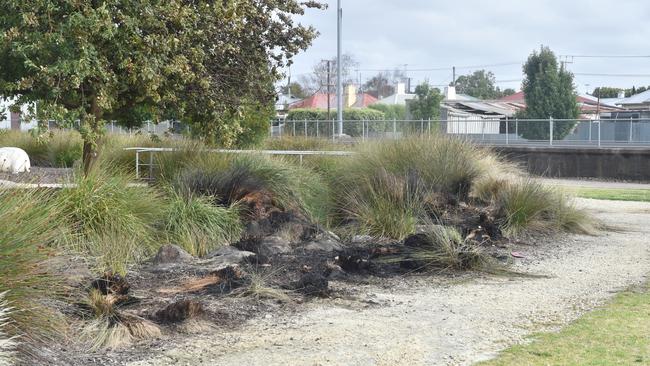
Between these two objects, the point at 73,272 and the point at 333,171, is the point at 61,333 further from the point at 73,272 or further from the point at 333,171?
the point at 333,171

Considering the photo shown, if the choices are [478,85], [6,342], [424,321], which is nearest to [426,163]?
[424,321]

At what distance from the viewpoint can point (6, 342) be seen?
5.38 meters

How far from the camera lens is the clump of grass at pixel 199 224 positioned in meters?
10.6

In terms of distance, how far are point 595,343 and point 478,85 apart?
123885 mm

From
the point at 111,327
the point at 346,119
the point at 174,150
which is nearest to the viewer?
the point at 111,327

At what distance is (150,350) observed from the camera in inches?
253

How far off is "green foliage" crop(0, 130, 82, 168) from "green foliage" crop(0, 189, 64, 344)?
16.1 meters

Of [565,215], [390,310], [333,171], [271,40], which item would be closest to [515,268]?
[390,310]

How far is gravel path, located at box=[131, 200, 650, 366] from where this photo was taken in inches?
252

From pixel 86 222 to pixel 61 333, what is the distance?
3260 mm

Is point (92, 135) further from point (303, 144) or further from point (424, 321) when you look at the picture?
point (303, 144)

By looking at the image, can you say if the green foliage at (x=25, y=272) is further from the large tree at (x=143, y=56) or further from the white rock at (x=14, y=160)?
the white rock at (x=14, y=160)

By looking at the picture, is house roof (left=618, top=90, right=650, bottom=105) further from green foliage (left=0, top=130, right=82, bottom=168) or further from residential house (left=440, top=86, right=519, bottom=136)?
green foliage (left=0, top=130, right=82, bottom=168)

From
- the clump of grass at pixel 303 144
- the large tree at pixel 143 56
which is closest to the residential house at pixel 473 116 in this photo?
the clump of grass at pixel 303 144
